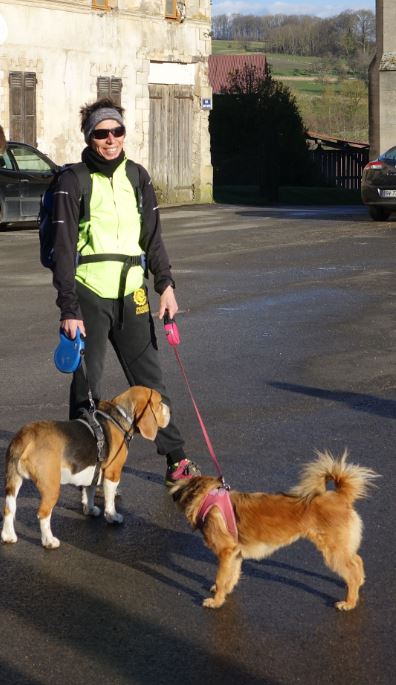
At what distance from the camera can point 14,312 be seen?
1335cm

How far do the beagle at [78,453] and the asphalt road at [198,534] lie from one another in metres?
0.16

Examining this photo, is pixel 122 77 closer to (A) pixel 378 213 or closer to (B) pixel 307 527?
(A) pixel 378 213

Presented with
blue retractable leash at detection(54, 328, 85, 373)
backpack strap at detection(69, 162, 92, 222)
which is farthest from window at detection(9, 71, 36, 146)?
blue retractable leash at detection(54, 328, 85, 373)

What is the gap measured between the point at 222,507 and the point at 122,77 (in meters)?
27.4

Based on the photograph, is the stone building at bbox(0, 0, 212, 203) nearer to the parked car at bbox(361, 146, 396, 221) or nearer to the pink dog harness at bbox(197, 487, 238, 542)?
the parked car at bbox(361, 146, 396, 221)

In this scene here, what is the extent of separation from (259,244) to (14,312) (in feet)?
24.3

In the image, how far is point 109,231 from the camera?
662cm

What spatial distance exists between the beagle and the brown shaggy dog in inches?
37.2

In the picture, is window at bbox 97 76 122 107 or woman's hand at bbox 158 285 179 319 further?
window at bbox 97 76 122 107

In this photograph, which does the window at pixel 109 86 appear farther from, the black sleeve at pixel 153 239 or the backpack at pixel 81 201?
the backpack at pixel 81 201

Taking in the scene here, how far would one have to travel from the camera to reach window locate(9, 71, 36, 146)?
1148 inches

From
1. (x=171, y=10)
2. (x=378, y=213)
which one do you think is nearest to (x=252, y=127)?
(x=171, y=10)

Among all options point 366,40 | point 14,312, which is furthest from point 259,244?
point 366,40

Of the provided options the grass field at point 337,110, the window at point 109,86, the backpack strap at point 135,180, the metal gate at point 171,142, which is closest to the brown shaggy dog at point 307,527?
the backpack strap at point 135,180
